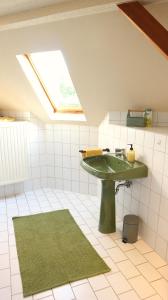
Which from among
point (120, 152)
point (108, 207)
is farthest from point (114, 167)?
point (108, 207)

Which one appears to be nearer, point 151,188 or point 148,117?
point 151,188

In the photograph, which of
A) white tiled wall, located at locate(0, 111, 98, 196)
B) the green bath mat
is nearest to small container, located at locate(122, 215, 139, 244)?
the green bath mat

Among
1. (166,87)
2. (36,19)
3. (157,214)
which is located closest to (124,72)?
(166,87)

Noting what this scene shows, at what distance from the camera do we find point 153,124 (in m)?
2.46

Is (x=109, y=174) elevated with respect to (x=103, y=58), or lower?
lower

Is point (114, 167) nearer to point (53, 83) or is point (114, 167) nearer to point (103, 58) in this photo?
point (103, 58)

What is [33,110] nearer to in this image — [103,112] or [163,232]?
[103,112]

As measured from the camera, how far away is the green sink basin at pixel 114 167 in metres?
2.05

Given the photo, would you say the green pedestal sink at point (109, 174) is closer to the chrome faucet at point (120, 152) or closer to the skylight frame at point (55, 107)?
the chrome faucet at point (120, 152)

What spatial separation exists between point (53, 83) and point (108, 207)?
5.79ft

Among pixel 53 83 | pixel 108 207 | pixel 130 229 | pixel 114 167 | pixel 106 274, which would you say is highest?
pixel 53 83

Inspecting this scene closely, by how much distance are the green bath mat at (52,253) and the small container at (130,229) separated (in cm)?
36

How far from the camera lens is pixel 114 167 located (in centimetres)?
249

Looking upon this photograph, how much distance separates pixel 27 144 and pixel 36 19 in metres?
1.92
